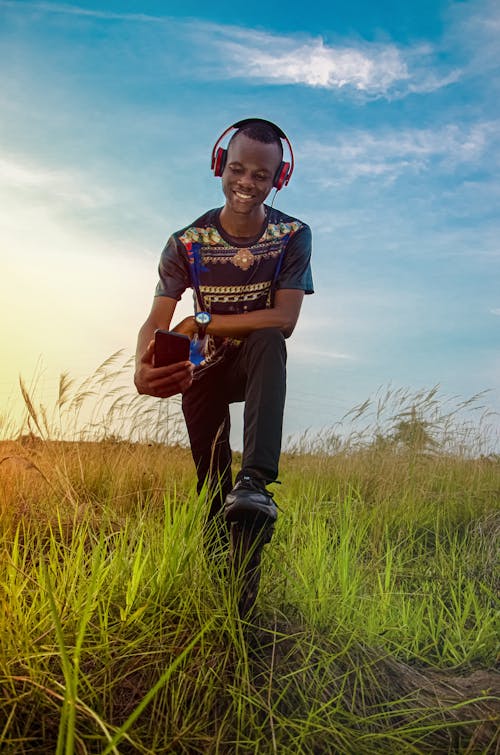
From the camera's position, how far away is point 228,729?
2195 millimetres

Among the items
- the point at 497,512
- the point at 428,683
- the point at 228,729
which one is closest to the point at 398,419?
the point at 497,512

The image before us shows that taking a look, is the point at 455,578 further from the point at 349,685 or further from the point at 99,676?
the point at 99,676

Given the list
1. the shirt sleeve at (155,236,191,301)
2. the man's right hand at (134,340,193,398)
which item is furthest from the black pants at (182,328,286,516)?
the shirt sleeve at (155,236,191,301)

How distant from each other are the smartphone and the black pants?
0.91 feet

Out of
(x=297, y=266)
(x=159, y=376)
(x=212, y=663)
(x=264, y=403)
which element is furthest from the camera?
(x=297, y=266)

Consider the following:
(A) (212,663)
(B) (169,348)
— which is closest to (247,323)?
(B) (169,348)

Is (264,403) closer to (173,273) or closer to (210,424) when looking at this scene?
(210,424)

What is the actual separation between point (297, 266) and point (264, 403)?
1128mm

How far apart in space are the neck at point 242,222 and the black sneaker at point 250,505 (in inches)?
63.9

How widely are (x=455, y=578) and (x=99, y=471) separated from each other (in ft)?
9.42

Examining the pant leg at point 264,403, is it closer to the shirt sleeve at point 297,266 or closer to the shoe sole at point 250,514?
the shoe sole at point 250,514

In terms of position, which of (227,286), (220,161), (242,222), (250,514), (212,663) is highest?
(220,161)

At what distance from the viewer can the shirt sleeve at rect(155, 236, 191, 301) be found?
3938 millimetres

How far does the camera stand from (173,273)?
157 inches
